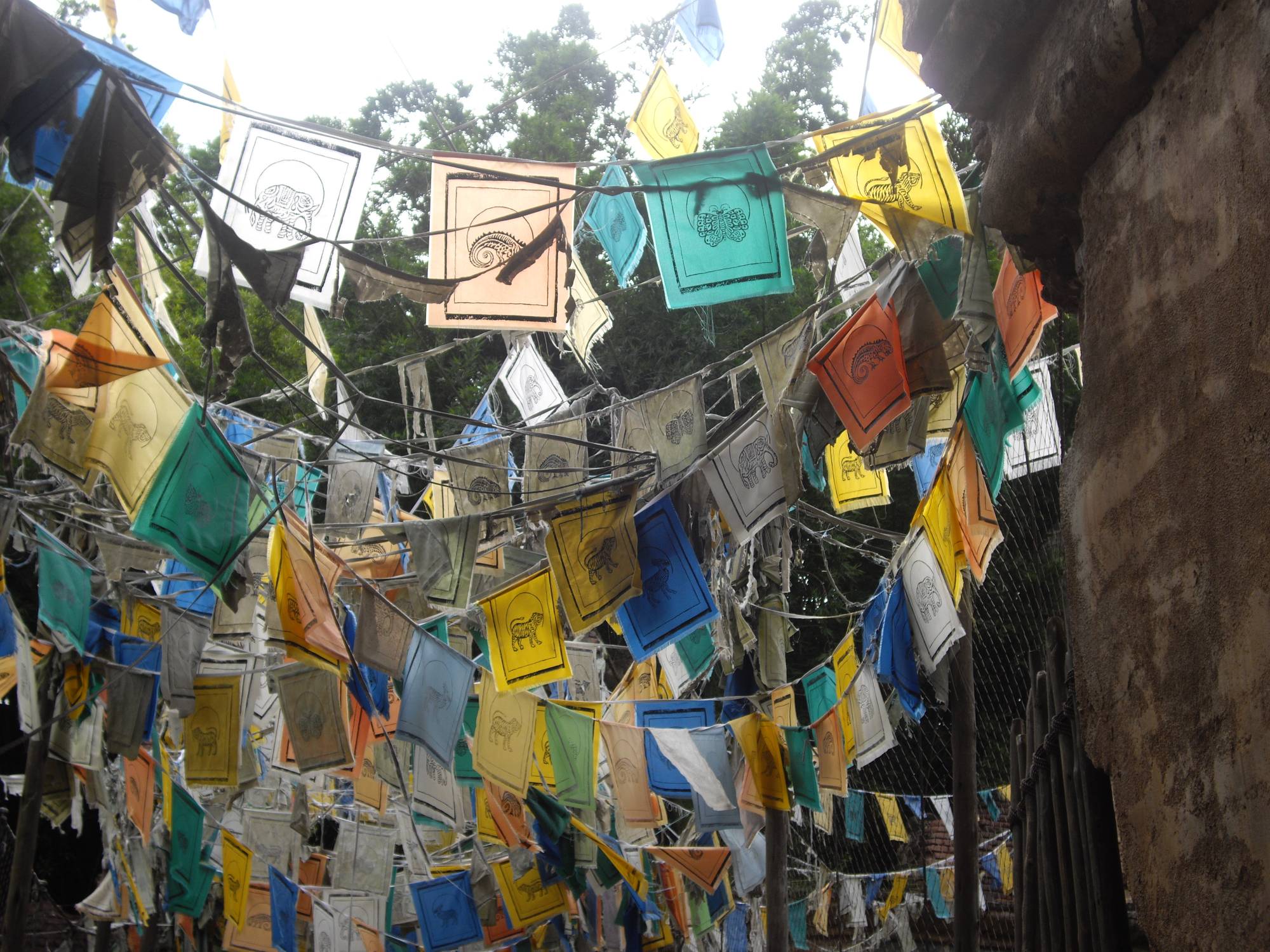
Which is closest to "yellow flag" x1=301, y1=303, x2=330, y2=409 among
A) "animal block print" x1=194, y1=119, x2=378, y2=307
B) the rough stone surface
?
"animal block print" x1=194, y1=119, x2=378, y2=307

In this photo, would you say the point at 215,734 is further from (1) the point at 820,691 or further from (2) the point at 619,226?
(2) the point at 619,226

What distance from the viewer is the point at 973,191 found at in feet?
13.8

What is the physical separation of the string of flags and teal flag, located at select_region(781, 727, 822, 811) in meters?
0.02

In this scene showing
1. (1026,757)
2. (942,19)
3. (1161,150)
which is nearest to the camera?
(1161,150)

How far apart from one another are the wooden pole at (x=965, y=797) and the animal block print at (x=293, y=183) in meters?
3.45

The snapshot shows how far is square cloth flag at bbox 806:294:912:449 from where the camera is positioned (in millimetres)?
4309

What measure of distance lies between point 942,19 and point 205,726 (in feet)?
23.1

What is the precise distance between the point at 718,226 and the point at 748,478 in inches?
52.6

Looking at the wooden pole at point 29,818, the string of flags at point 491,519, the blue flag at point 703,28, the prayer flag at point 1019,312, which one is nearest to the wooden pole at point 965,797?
the string of flags at point 491,519

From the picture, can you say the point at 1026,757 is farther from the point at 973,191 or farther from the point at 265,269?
the point at 265,269

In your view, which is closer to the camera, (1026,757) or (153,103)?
(1026,757)

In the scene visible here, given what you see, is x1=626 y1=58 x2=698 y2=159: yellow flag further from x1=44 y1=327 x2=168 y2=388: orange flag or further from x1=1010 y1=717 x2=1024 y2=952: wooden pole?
x1=1010 y1=717 x2=1024 y2=952: wooden pole

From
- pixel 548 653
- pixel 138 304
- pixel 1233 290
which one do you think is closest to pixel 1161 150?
pixel 1233 290

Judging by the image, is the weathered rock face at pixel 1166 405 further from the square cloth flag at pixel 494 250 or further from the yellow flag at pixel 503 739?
the yellow flag at pixel 503 739
